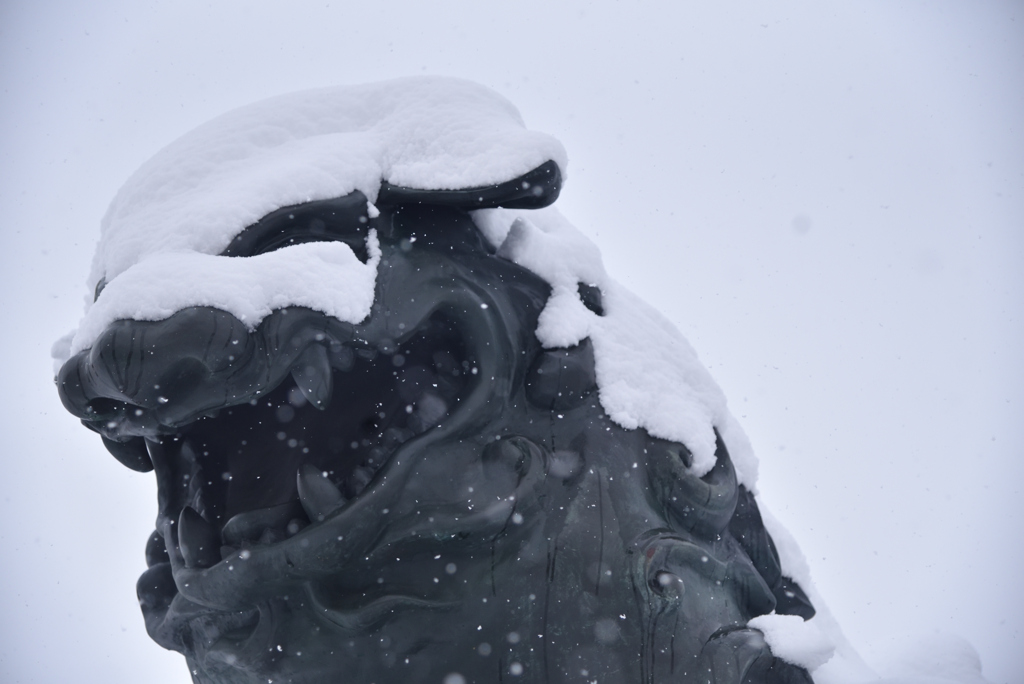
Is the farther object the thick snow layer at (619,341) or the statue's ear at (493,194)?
the thick snow layer at (619,341)

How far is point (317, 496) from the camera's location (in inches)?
81.8

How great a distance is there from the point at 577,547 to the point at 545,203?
0.79m

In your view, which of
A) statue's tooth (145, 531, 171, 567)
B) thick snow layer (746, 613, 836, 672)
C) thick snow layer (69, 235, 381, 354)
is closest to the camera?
thick snow layer (69, 235, 381, 354)

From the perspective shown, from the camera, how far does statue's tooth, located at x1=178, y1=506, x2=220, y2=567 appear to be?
6.92 ft

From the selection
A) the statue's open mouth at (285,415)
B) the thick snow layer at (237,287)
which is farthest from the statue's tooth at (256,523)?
the thick snow layer at (237,287)

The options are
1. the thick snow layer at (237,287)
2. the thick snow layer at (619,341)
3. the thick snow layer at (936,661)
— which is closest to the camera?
the thick snow layer at (237,287)

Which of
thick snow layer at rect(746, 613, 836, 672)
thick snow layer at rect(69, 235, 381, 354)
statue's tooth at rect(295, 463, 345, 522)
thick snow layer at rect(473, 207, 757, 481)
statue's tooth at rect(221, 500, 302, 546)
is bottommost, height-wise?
thick snow layer at rect(746, 613, 836, 672)

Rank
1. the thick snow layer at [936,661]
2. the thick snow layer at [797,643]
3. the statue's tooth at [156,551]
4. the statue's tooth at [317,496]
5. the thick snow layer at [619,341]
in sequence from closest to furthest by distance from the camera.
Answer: the statue's tooth at [317,496]
the thick snow layer at [797,643]
the thick snow layer at [619,341]
the statue's tooth at [156,551]
the thick snow layer at [936,661]

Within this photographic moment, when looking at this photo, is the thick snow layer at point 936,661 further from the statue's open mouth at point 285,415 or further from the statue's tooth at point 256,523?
the statue's tooth at point 256,523

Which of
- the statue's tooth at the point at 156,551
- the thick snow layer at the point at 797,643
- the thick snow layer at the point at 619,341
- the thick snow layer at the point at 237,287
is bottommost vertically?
the statue's tooth at the point at 156,551

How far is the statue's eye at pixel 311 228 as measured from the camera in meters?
2.11

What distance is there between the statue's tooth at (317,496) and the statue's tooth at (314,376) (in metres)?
0.18

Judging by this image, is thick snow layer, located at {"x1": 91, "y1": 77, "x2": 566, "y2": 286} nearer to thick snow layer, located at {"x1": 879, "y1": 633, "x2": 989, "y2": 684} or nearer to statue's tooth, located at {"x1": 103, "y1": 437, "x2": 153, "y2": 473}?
statue's tooth, located at {"x1": 103, "y1": 437, "x2": 153, "y2": 473}

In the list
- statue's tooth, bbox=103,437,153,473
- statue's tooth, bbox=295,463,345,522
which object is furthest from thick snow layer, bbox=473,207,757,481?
statue's tooth, bbox=103,437,153,473
